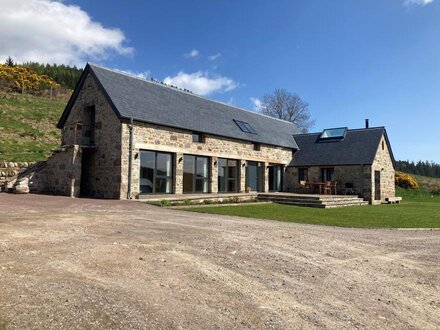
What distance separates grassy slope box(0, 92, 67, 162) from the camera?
23377 millimetres

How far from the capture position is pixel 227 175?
22.4m

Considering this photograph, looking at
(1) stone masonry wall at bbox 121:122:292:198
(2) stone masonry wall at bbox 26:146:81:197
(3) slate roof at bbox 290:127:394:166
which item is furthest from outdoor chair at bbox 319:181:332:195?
(2) stone masonry wall at bbox 26:146:81:197

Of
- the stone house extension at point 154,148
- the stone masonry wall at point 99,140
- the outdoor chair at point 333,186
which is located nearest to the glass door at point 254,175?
the stone house extension at point 154,148

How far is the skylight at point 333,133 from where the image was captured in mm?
27906

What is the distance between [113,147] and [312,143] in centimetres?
1805

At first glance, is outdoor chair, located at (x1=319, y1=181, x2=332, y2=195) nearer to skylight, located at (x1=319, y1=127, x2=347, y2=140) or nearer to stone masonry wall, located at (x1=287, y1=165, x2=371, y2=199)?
stone masonry wall, located at (x1=287, y1=165, x2=371, y2=199)

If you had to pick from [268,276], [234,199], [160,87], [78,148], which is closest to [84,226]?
[268,276]

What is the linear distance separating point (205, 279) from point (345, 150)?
23.7 m

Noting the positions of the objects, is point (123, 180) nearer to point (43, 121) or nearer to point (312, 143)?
point (312, 143)

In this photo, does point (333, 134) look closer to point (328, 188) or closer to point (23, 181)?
point (328, 188)

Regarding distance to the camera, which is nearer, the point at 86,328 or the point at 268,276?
the point at 86,328

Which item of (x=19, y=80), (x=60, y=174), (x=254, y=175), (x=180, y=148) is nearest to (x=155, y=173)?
(x=180, y=148)

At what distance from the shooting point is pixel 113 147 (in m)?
16.7

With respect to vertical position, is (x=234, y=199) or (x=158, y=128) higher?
(x=158, y=128)
